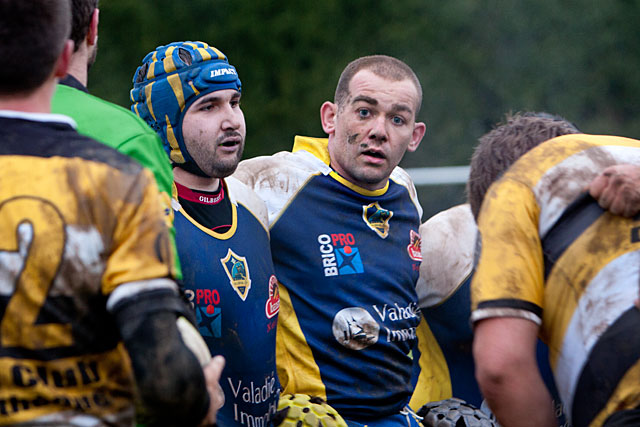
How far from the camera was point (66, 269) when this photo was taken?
160 cm

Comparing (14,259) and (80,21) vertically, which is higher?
(80,21)

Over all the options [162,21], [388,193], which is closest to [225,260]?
[388,193]

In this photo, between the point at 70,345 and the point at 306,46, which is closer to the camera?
the point at 70,345

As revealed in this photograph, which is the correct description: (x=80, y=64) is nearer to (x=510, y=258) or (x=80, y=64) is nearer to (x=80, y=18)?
(x=80, y=18)

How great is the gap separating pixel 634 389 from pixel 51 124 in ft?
4.87

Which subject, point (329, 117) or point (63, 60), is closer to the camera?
point (63, 60)

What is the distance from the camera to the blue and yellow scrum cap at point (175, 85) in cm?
313

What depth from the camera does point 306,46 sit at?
28.6 feet

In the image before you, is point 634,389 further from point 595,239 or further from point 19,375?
point 19,375

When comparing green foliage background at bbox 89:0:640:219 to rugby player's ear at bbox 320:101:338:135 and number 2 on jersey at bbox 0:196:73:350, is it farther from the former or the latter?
number 2 on jersey at bbox 0:196:73:350

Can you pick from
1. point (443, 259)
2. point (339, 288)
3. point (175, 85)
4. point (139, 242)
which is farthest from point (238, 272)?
point (139, 242)

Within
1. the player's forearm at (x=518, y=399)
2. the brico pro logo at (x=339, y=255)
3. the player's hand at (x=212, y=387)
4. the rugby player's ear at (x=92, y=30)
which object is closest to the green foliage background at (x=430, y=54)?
the brico pro logo at (x=339, y=255)

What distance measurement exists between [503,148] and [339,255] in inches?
44.3

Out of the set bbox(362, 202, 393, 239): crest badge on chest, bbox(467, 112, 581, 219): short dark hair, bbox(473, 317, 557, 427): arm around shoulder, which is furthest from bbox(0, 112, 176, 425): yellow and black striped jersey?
bbox(362, 202, 393, 239): crest badge on chest
